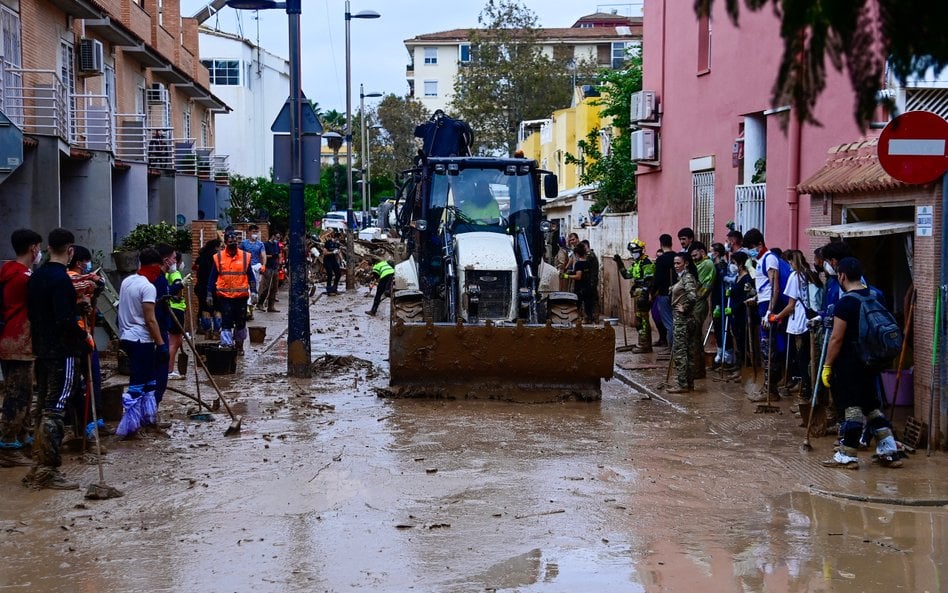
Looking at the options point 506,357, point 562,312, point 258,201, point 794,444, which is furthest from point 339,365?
point 258,201

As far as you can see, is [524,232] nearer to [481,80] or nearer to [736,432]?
[736,432]

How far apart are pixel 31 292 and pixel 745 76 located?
40.5ft

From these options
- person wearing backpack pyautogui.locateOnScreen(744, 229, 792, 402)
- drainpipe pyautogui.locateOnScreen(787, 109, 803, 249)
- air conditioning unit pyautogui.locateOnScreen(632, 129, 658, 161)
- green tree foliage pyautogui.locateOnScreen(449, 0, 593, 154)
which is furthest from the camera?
green tree foliage pyautogui.locateOnScreen(449, 0, 593, 154)

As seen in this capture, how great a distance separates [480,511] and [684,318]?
6.28 meters

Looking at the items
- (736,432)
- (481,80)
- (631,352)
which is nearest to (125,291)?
(736,432)

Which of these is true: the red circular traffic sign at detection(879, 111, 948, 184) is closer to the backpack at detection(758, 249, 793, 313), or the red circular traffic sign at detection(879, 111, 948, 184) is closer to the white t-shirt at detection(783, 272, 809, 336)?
the white t-shirt at detection(783, 272, 809, 336)

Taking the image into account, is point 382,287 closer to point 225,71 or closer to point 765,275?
point 765,275

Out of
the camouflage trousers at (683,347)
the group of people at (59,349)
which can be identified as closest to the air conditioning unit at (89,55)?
the group of people at (59,349)

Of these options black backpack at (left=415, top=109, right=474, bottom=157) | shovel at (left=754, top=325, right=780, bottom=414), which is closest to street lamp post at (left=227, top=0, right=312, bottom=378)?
Result: black backpack at (left=415, top=109, right=474, bottom=157)

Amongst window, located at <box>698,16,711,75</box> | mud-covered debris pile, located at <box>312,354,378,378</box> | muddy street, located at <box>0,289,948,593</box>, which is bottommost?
muddy street, located at <box>0,289,948,593</box>

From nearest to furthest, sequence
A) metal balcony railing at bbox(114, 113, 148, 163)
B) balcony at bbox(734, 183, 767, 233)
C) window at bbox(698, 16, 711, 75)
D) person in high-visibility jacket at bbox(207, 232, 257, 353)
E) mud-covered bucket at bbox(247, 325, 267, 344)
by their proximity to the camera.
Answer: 1. person in high-visibility jacket at bbox(207, 232, 257, 353)
2. balcony at bbox(734, 183, 767, 233)
3. mud-covered bucket at bbox(247, 325, 267, 344)
4. window at bbox(698, 16, 711, 75)
5. metal balcony railing at bbox(114, 113, 148, 163)

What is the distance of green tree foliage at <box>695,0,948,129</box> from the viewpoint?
11.6 ft

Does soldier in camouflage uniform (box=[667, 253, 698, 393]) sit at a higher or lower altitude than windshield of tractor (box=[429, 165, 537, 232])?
lower

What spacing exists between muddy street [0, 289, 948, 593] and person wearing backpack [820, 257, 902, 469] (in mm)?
199
